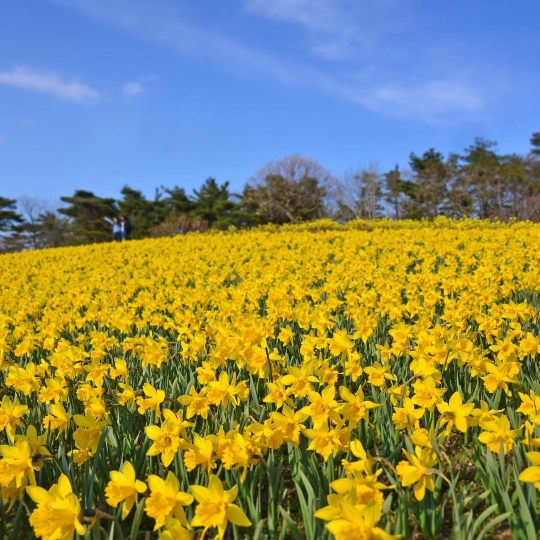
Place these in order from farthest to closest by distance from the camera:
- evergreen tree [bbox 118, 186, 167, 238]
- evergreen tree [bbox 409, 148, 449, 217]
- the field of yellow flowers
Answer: evergreen tree [bbox 118, 186, 167, 238] < evergreen tree [bbox 409, 148, 449, 217] < the field of yellow flowers

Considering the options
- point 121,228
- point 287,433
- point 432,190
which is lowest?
point 287,433

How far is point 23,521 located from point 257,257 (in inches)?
265

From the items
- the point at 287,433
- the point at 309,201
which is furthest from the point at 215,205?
the point at 287,433

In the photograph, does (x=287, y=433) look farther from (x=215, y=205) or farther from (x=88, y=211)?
(x=88, y=211)

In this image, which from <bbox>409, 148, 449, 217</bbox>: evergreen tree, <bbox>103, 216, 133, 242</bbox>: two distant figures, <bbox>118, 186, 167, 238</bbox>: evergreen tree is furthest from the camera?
<bbox>118, 186, 167, 238</bbox>: evergreen tree

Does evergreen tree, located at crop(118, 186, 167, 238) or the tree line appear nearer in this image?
the tree line

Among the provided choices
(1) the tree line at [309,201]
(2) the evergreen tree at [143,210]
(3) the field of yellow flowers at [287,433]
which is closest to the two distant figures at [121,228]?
(1) the tree line at [309,201]

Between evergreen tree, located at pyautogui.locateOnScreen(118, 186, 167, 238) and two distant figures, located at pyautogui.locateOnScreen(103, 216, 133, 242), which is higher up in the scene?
evergreen tree, located at pyautogui.locateOnScreen(118, 186, 167, 238)

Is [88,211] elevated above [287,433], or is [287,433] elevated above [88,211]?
[88,211]

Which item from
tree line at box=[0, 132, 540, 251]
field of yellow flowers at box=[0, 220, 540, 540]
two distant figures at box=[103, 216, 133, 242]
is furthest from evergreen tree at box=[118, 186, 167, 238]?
field of yellow flowers at box=[0, 220, 540, 540]

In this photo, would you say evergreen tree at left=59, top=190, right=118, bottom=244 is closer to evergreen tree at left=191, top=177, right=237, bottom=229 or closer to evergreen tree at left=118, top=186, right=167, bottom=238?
evergreen tree at left=118, top=186, right=167, bottom=238

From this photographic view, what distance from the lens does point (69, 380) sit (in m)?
2.79

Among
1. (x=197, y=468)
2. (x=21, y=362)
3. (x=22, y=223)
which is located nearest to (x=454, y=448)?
(x=197, y=468)

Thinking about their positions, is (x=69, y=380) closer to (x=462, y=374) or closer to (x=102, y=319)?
(x=102, y=319)
